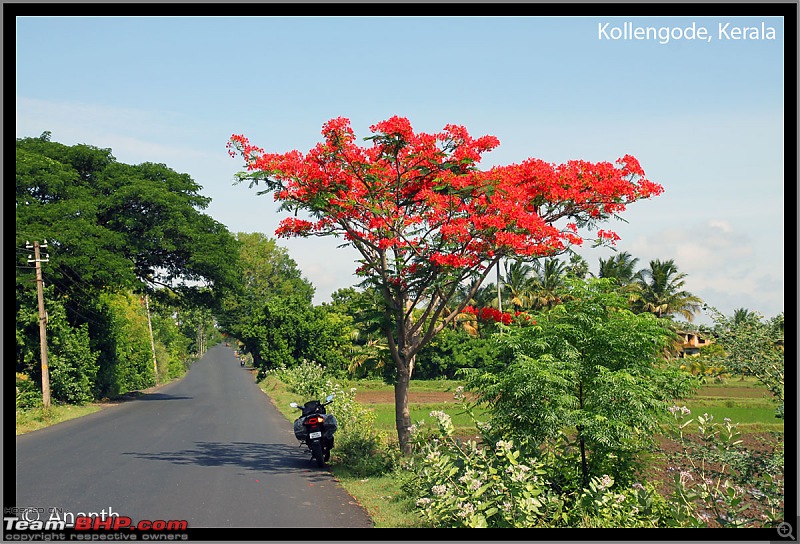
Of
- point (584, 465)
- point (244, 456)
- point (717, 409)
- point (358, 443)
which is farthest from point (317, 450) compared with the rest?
point (717, 409)

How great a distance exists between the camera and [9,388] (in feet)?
33.1

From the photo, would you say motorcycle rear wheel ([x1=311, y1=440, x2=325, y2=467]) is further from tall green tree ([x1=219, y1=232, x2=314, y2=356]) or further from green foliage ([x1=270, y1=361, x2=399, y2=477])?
tall green tree ([x1=219, y1=232, x2=314, y2=356])

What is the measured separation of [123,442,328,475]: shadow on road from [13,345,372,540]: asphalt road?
0.9 inches

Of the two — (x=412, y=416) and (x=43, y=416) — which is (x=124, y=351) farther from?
(x=412, y=416)

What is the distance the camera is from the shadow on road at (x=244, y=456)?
15.8 metres

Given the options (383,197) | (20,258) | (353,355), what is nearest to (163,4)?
(383,197)

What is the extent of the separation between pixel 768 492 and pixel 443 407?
3037 centimetres

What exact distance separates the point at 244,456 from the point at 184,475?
343cm

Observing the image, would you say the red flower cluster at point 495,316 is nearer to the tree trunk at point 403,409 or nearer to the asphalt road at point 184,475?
the tree trunk at point 403,409

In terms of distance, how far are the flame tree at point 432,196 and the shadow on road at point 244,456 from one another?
110 inches

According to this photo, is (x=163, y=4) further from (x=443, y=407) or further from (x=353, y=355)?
(x=353, y=355)

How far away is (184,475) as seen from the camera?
14188 millimetres

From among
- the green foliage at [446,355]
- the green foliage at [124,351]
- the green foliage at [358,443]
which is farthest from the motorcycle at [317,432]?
the green foliage at [446,355]

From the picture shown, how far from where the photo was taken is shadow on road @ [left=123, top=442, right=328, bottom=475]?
15836 mm
